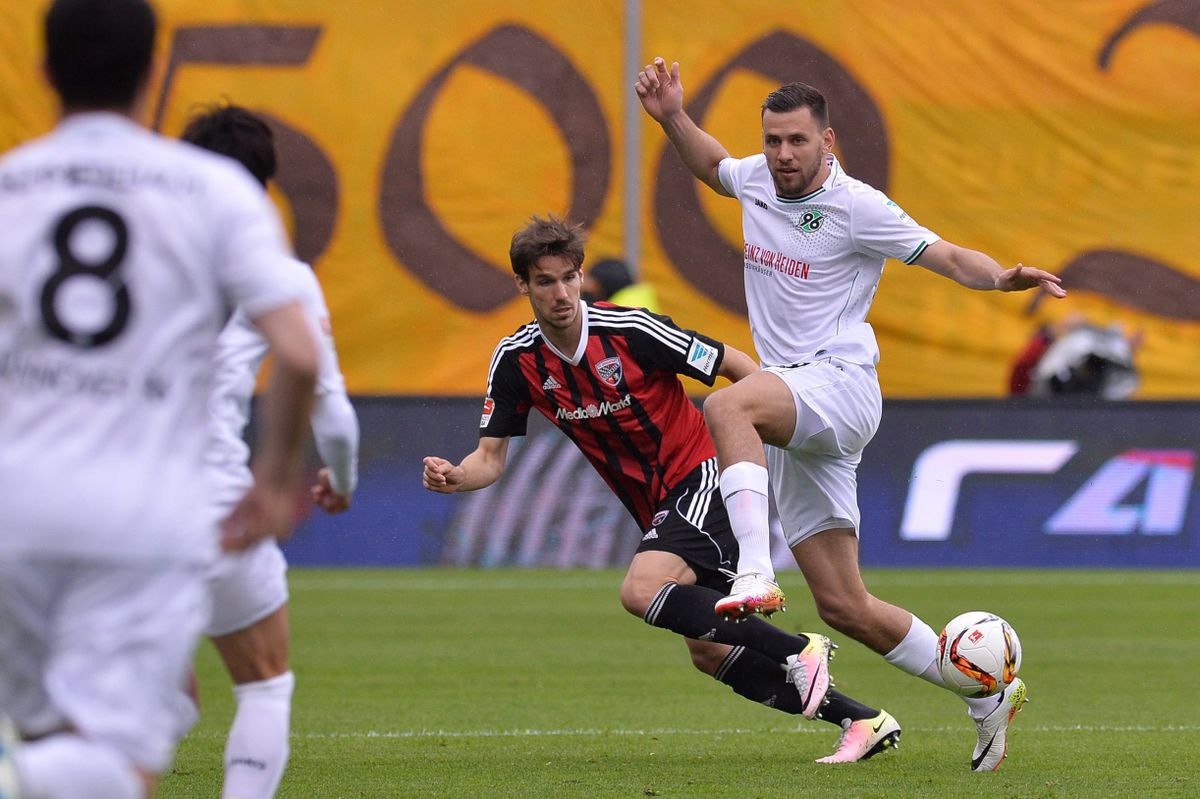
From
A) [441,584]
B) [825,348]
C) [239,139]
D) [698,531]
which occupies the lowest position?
[441,584]

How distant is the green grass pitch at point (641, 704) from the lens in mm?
6000

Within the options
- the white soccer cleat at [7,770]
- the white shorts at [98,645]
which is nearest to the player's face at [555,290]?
the white shorts at [98,645]

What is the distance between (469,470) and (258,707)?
2113 millimetres

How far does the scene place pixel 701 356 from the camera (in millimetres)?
6531

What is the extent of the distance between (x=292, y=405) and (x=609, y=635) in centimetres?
799

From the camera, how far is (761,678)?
648cm

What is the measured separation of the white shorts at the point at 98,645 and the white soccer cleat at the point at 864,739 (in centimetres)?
382

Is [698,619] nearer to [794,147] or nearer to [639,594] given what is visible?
[639,594]

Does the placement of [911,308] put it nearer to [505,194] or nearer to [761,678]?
[505,194]

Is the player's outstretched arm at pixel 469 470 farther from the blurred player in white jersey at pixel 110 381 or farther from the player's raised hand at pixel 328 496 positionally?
the blurred player in white jersey at pixel 110 381

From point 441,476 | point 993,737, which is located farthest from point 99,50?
point 993,737

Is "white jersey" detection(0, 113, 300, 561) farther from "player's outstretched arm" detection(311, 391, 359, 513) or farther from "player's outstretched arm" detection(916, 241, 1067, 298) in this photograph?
"player's outstretched arm" detection(916, 241, 1067, 298)

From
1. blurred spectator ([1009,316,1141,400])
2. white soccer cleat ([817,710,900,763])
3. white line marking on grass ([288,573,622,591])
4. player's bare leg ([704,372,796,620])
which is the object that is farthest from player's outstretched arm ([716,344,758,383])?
blurred spectator ([1009,316,1141,400])

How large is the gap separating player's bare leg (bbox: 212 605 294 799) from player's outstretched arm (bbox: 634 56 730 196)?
3231 millimetres
